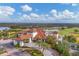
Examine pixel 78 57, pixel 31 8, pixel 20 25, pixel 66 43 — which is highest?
pixel 31 8

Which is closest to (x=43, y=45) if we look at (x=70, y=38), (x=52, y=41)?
(x=52, y=41)

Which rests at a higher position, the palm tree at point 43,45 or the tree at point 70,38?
the tree at point 70,38

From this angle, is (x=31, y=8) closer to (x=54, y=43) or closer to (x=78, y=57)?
(x=54, y=43)

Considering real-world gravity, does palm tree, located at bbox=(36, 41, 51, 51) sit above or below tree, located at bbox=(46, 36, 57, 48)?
below

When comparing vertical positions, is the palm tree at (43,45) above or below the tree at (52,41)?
below

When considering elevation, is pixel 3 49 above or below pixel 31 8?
below

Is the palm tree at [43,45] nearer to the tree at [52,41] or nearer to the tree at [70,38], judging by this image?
the tree at [52,41]

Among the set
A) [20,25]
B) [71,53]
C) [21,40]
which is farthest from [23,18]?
[71,53]

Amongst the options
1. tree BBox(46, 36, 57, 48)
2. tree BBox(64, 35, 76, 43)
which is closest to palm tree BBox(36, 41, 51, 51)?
tree BBox(46, 36, 57, 48)

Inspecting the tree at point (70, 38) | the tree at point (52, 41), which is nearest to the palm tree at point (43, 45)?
the tree at point (52, 41)

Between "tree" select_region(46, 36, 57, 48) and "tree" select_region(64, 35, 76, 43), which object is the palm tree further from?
"tree" select_region(64, 35, 76, 43)

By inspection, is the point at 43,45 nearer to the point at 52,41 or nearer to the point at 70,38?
the point at 52,41
